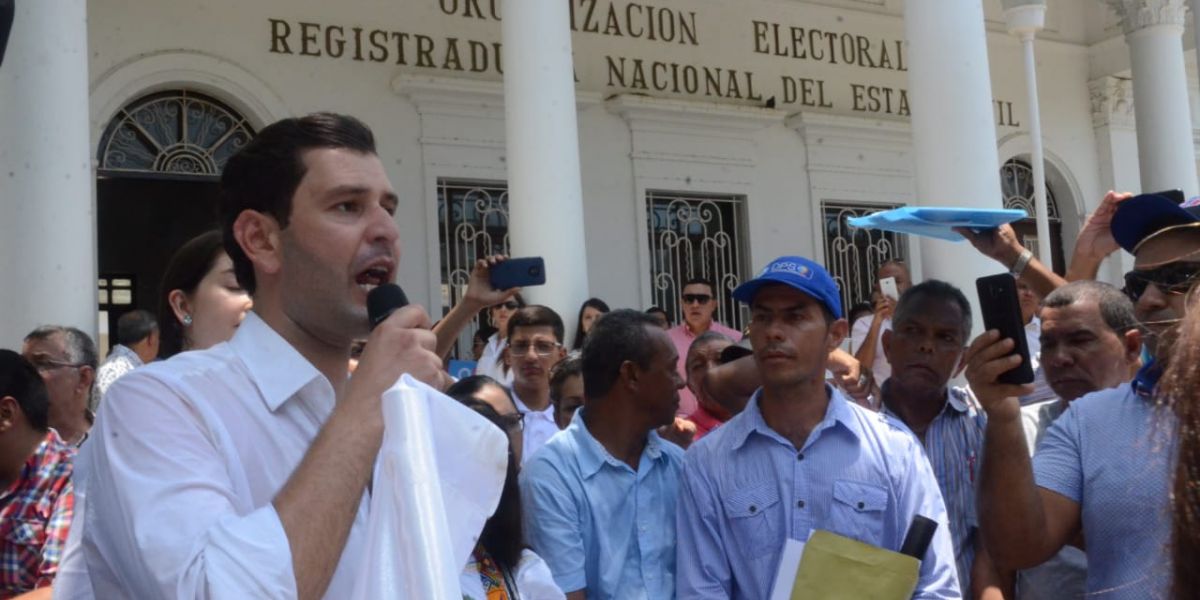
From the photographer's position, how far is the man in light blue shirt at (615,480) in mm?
3418

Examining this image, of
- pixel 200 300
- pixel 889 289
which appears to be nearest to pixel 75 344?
pixel 200 300

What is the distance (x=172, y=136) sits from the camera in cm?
974

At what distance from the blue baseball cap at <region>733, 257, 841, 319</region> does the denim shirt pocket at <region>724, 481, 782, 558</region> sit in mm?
529

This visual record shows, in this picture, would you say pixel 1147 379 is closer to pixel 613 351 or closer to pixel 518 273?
pixel 518 273

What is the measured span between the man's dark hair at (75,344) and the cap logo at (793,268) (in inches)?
Result: 115

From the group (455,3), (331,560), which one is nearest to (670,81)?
(455,3)

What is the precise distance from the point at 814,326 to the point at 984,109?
4.96m

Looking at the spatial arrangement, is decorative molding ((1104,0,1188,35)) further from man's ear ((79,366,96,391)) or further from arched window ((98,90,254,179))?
man's ear ((79,366,96,391))

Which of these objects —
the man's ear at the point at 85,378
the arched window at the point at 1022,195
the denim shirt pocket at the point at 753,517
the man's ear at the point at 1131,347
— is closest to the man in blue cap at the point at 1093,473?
the denim shirt pocket at the point at 753,517

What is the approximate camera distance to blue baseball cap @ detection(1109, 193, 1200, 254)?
2826mm

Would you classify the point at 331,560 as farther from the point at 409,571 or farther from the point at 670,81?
the point at 670,81

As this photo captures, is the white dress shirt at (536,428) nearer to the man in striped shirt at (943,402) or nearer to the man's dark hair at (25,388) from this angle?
the man in striped shirt at (943,402)

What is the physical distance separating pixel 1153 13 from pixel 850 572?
11562mm

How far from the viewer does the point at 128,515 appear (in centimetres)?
168
